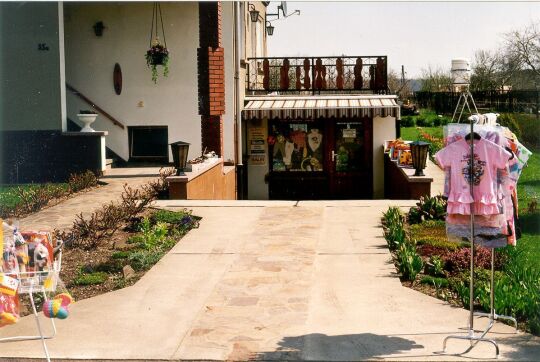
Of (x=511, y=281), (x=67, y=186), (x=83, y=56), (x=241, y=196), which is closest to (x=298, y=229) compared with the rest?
(x=511, y=281)

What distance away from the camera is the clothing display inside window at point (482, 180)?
652cm

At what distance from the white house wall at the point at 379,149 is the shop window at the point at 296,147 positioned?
4.67 feet

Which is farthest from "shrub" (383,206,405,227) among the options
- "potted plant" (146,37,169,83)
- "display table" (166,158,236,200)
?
"potted plant" (146,37,169,83)

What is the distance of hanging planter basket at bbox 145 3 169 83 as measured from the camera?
17.5 metres

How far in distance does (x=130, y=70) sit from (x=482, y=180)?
533 inches

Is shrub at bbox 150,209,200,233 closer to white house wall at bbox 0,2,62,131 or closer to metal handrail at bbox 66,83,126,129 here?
white house wall at bbox 0,2,62,131

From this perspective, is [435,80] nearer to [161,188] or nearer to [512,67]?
[512,67]

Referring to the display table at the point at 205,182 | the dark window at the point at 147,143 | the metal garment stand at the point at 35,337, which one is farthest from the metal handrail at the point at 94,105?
the metal garment stand at the point at 35,337

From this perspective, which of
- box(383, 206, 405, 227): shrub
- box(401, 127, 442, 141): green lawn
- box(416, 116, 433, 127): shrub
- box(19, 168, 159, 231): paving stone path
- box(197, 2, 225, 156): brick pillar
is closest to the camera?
box(383, 206, 405, 227): shrub

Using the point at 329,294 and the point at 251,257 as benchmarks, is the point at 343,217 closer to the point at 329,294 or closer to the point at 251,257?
the point at 251,257

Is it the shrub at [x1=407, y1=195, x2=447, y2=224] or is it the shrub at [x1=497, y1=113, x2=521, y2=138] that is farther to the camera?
the shrub at [x1=497, y1=113, x2=521, y2=138]

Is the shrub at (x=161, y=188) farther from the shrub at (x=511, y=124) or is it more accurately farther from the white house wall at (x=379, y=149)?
the shrub at (x=511, y=124)

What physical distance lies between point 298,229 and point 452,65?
4.53m

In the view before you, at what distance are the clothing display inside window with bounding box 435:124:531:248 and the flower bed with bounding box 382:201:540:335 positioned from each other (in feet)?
2.53
